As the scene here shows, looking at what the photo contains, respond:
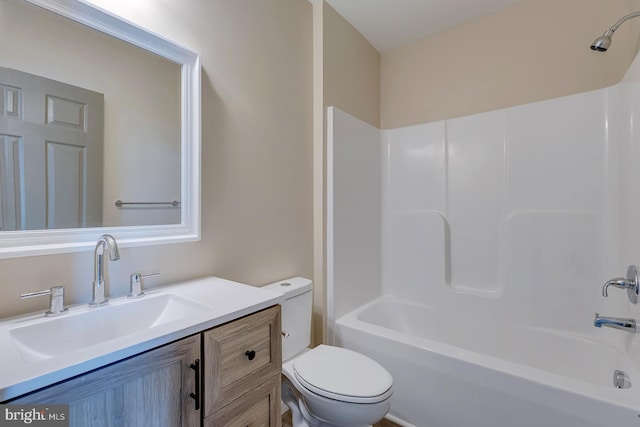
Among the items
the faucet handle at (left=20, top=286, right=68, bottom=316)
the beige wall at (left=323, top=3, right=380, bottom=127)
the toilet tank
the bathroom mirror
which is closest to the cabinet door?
the faucet handle at (left=20, top=286, right=68, bottom=316)

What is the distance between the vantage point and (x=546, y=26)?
1.96 meters

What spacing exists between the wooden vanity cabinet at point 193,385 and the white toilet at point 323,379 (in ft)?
0.97

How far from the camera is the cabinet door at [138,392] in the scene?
1.92 ft

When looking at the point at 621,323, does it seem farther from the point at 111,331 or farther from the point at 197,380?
the point at 111,331

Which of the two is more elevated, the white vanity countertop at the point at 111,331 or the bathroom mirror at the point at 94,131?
the bathroom mirror at the point at 94,131

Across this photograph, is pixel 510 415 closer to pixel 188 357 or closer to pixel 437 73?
pixel 188 357

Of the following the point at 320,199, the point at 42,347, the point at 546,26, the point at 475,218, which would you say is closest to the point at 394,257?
the point at 475,218

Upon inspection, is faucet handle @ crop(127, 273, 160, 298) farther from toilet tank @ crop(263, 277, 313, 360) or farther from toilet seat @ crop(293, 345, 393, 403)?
toilet seat @ crop(293, 345, 393, 403)

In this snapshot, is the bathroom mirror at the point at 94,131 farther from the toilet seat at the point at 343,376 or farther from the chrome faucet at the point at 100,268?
the toilet seat at the point at 343,376

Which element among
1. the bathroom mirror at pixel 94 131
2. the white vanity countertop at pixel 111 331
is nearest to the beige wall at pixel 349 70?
the bathroom mirror at pixel 94 131

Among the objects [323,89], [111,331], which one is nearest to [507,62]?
[323,89]

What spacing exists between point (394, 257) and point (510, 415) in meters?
1.29

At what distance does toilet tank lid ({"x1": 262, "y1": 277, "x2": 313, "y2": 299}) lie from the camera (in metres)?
1.54

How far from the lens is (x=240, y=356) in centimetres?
90
